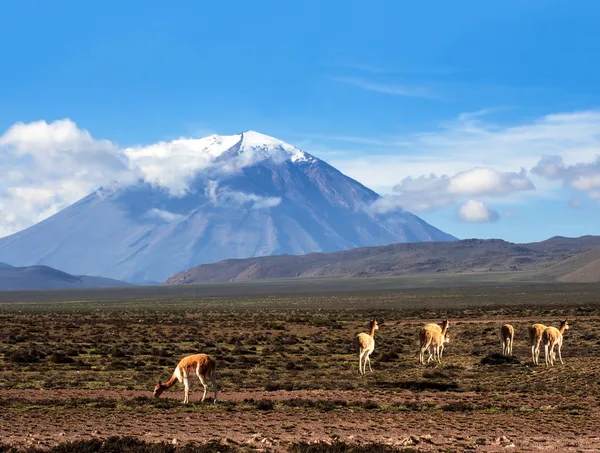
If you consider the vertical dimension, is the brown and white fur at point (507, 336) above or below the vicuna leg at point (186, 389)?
above

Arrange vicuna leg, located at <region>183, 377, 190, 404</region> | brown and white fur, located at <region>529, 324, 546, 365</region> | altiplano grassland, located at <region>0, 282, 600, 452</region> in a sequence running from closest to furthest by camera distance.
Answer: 1. altiplano grassland, located at <region>0, 282, 600, 452</region>
2. vicuna leg, located at <region>183, 377, 190, 404</region>
3. brown and white fur, located at <region>529, 324, 546, 365</region>

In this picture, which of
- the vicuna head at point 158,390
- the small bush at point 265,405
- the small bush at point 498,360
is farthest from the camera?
the small bush at point 498,360

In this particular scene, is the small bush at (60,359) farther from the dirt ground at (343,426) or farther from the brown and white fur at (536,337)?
the brown and white fur at (536,337)

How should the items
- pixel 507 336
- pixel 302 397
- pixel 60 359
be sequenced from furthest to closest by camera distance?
pixel 507 336 < pixel 60 359 < pixel 302 397

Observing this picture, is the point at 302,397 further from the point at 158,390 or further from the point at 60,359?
the point at 60,359

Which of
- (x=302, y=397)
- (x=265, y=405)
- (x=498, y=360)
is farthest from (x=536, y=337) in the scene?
(x=265, y=405)

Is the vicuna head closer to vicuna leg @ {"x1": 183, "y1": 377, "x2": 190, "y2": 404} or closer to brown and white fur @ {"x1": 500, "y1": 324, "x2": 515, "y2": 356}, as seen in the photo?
vicuna leg @ {"x1": 183, "y1": 377, "x2": 190, "y2": 404}

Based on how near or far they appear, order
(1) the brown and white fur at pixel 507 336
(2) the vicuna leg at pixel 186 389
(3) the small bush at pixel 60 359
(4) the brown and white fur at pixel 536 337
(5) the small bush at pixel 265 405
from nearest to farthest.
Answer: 1. (2) the vicuna leg at pixel 186 389
2. (5) the small bush at pixel 265 405
3. (4) the brown and white fur at pixel 536 337
4. (3) the small bush at pixel 60 359
5. (1) the brown and white fur at pixel 507 336

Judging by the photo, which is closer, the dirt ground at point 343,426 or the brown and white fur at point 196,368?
the dirt ground at point 343,426

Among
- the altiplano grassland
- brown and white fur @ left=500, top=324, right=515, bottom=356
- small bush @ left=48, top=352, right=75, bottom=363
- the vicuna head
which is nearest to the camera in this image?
the altiplano grassland

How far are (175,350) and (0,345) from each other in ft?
28.7

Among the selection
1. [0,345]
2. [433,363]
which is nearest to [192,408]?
[433,363]

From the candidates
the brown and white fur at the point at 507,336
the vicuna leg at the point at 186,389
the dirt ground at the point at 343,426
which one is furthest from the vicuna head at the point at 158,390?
the brown and white fur at the point at 507,336

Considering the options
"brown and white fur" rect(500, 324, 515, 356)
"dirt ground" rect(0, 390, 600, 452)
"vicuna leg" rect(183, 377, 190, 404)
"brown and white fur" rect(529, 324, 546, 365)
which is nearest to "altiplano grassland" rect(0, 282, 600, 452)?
"dirt ground" rect(0, 390, 600, 452)
